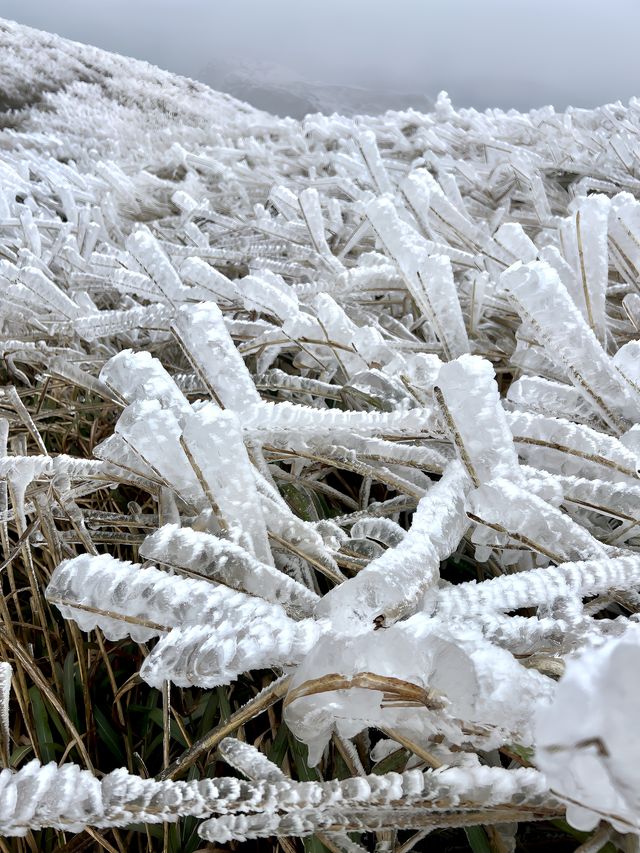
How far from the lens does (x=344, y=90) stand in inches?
196

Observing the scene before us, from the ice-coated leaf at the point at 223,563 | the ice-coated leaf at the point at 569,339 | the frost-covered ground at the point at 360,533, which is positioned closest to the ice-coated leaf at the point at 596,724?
the frost-covered ground at the point at 360,533

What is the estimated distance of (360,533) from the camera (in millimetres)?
383

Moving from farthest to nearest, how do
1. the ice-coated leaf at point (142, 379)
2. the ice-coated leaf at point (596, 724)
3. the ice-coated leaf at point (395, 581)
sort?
the ice-coated leaf at point (142, 379) → the ice-coated leaf at point (395, 581) → the ice-coated leaf at point (596, 724)

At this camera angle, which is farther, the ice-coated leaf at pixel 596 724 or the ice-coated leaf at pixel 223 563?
the ice-coated leaf at pixel 223 563

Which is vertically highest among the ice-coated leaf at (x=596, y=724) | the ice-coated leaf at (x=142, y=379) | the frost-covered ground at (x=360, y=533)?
the ice-coated leaf at (x=596, y=724)

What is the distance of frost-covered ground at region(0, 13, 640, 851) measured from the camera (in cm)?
22

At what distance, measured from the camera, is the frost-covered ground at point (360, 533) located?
215mm

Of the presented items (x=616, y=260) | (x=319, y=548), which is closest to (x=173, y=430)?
(x=319, y=548)

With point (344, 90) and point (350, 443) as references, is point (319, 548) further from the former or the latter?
point (344, 90)

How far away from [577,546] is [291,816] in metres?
0.18

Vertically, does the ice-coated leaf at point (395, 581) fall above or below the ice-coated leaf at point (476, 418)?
below

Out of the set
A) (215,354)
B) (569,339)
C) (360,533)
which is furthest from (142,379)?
(569,339)

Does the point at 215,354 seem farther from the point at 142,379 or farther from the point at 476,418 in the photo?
the point at 476,418

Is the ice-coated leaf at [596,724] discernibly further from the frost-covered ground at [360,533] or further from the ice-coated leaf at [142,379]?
the ice-coated leaf at [142,379]
